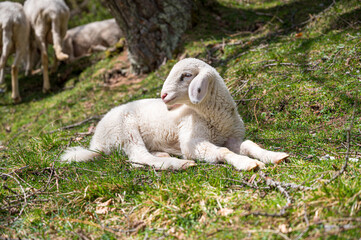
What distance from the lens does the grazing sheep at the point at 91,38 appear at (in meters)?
12.3

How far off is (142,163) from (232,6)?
711cm

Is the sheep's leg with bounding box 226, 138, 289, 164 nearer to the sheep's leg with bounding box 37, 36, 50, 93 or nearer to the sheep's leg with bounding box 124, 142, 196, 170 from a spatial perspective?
the sheep's leg with bounding box 124, 142, 196, 170

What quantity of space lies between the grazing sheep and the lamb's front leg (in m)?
9.31

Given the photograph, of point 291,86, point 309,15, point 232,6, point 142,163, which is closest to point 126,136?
point 142,163

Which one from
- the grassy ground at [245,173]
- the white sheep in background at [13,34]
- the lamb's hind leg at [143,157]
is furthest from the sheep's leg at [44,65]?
the lamb's hind leg at [143,157]

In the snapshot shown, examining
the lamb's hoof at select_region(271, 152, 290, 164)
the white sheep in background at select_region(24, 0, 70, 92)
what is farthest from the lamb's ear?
the white sheep in background at select_region(24, 0, 70, 92)

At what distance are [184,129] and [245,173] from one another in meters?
1.05

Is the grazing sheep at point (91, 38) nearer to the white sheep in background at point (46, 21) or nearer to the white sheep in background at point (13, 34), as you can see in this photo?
the white sheep in background at point (46, 21)

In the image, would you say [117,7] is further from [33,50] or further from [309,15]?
[33,50]

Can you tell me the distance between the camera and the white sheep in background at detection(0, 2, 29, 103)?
30.4 feet

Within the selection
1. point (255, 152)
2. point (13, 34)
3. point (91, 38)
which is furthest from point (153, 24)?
point (91, 38)

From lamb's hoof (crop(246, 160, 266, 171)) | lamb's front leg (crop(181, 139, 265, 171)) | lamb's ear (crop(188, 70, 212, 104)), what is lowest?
lamb's front leg (crop(181, 139, 265, 171))

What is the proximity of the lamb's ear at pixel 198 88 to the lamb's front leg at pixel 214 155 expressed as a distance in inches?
21.1

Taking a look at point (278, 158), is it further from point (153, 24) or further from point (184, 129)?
point (153, 24)
